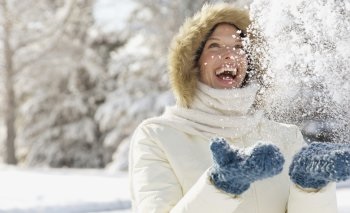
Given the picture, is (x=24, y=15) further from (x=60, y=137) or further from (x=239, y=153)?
(x=239, y=153)

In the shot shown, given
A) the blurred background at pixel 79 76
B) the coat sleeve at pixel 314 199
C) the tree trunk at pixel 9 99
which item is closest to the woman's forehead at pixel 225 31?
the coat sleeve at pixel 314 199

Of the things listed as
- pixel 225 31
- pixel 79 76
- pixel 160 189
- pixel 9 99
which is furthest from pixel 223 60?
pixel 79 76

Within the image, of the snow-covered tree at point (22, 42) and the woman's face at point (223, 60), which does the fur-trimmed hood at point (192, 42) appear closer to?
the woman's face at point (223, 60)

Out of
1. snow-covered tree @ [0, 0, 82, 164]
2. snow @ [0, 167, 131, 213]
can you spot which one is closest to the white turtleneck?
snow @ [0, 167, 131, 213]

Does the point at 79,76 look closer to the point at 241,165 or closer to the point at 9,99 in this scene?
the point at 9,99

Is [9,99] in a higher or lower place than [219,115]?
lower

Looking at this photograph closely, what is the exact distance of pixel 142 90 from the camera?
15.5 metres

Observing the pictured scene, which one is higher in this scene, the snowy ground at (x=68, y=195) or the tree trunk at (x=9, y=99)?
the snowy ground at (x=68, y=195)

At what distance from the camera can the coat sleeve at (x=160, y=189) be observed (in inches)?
59.1

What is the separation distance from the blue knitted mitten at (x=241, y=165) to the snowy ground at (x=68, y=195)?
3677mm

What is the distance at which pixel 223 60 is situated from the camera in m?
1.94

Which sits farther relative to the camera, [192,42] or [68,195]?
[68,195]

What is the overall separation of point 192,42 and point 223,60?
0.17 meters

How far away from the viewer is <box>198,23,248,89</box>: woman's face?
1.93m
